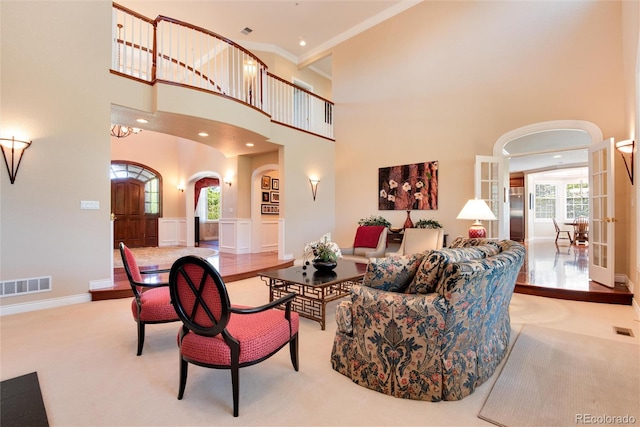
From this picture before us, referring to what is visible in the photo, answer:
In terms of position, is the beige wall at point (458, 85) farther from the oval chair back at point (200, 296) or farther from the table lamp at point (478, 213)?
the oval chair back at point (200, 296)

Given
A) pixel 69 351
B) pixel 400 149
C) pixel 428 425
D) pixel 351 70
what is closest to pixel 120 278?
pixel 69 351

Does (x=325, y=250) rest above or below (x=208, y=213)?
below

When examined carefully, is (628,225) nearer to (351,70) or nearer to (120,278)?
(351,70)

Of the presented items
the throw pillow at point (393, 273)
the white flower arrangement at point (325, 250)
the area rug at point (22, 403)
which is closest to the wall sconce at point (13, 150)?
the area rug at point (22, 403)

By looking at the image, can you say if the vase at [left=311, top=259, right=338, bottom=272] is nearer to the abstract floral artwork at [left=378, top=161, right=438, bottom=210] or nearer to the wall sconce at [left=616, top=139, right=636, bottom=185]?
the abstract floral artwork at [left=378, top=161, right=438, bottom=210]

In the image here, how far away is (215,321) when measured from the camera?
Answer: 1738 mm

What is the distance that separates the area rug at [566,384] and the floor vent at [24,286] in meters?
4.91

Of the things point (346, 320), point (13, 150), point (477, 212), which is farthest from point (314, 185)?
point (346, 320)

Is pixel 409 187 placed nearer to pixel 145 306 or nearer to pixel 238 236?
pixel 238 236

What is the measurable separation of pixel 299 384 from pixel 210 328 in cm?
80

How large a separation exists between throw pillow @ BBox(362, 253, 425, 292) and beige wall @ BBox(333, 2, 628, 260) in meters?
4.54

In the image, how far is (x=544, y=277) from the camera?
4.92 metres

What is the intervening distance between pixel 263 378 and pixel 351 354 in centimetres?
67

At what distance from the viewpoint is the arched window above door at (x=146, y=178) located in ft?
30.3
